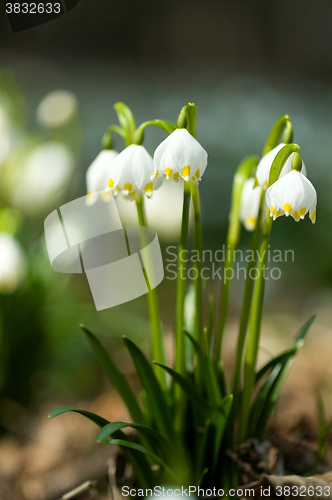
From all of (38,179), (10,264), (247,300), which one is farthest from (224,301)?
Result: (38,179)

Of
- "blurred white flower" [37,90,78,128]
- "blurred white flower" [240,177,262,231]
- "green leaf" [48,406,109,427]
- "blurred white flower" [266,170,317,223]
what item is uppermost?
"blurred white flower" [37,90,78,128]

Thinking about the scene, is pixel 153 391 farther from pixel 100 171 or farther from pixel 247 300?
pixel 100 171

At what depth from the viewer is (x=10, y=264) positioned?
2.89 ft

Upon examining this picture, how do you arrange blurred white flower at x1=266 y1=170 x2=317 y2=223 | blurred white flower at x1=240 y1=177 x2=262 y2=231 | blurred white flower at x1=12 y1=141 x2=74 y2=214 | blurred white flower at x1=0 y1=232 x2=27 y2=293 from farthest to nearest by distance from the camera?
blurred white flower at x1=12 y1=141 x2=74 y2=214 → blurred white flower at x1=0 y1=232 x2=27 y2=293 → blurred white flower at x1=240 y1=177 x2=262 y2=231 → blurred white flower at x1=266 y1=170 x2=317 y2=223

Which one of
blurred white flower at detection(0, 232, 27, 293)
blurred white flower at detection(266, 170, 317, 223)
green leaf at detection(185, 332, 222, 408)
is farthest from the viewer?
blurred white flower at detection(0, 232, 27, 293)

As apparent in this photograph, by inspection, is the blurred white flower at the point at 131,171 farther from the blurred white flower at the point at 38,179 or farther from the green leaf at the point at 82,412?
the blurred white flower at the point at 38,179

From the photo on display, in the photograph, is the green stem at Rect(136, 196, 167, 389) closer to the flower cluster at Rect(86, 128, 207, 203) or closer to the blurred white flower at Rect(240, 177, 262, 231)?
the flower cluster at Rect(86, 128, 207, 203)

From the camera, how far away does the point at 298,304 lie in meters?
1.57

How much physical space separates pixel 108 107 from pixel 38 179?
0.39 metres

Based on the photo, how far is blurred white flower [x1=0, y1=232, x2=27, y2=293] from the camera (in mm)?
875

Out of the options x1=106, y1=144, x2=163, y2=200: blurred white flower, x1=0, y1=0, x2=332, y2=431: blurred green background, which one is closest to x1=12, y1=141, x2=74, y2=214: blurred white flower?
x1=0, y1=0, x2=332, y2=431: blurred green background

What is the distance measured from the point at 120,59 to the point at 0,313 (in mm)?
793

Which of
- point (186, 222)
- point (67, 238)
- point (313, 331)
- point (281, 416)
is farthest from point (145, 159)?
point (313, 331)

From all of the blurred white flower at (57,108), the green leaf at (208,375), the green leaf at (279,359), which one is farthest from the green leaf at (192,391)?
the blurred white flower at (57,108)
